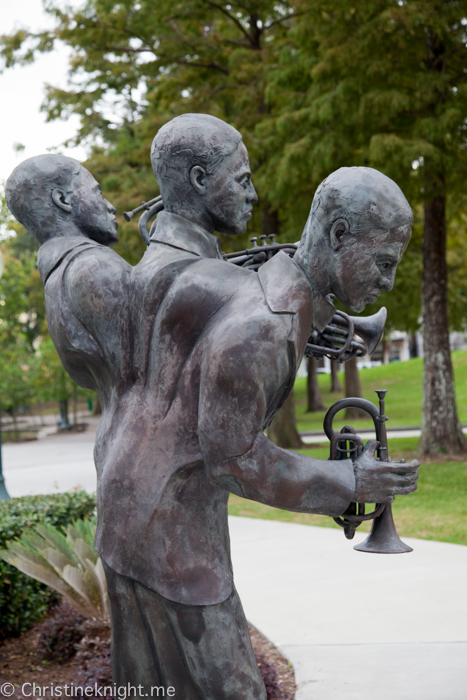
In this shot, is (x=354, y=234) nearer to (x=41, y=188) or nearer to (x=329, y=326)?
(x=329, y=326)

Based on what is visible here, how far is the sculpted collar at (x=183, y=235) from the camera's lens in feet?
5.75

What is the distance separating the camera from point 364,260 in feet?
5.36

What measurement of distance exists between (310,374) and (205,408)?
21657 millimetres

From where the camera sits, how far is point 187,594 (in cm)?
165

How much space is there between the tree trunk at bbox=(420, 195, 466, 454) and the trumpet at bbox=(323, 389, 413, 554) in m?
9.57

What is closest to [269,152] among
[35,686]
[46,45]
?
[46,45]

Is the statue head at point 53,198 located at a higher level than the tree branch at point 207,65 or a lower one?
lower

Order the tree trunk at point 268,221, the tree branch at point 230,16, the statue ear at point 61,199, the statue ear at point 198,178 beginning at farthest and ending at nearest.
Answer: the tree trunk at point 268,221 → the tree branch at point 230,16 → the statue ear at point 61,199 → the statue ear at point 198,178

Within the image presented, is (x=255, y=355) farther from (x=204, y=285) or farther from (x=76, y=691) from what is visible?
(x=76, y=691)

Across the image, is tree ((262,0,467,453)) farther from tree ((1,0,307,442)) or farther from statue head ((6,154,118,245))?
statue head ((6,154,118,245))

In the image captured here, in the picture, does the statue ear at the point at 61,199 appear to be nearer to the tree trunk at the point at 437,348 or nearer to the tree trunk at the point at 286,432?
A: the tree trunk at the point at 437,348

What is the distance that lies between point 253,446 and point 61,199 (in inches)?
37.2

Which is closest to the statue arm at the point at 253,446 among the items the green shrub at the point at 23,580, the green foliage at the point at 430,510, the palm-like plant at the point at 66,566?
the palm-like plant at the point at 66,566

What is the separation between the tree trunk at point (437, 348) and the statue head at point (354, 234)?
384 inches
